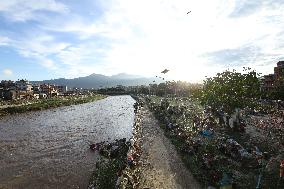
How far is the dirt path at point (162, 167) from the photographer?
24.9 meters

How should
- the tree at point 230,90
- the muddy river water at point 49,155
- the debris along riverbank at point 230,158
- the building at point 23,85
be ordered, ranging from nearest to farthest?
the debris along riverbank at point 230,158, the muddy river water at point 49,155, the tree at point 230,90, the building at point 23,85

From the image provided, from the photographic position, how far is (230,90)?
45.8 meters

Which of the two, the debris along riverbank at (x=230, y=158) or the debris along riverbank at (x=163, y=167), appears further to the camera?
the debris along riverbank at (x=163, y=167)

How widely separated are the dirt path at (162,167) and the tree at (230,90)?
31.8 feet

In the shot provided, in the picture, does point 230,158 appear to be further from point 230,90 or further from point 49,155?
point 49,155

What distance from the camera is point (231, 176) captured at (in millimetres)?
25031

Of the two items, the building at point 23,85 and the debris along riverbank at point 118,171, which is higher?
the building at point 23,85

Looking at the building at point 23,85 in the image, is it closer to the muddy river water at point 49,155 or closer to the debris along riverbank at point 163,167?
the muddy river water at point 49,155

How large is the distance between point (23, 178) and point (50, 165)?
4.54 meters

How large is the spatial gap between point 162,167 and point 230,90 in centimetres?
2037

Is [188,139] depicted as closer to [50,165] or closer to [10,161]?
[50,165]

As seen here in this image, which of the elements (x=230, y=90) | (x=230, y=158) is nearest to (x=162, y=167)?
(x=230, y=158)

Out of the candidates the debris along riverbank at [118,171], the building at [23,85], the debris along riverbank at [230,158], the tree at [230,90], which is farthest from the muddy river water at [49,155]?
the building at [23,85]

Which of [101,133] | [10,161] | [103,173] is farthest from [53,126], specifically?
[103,173]
